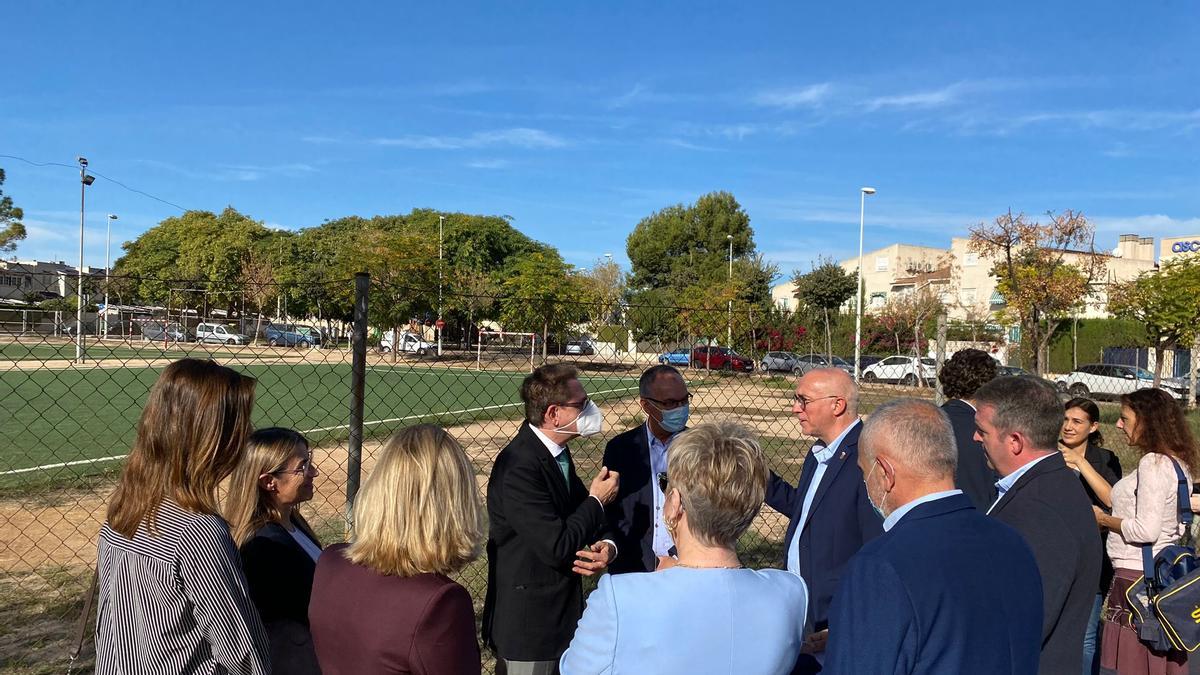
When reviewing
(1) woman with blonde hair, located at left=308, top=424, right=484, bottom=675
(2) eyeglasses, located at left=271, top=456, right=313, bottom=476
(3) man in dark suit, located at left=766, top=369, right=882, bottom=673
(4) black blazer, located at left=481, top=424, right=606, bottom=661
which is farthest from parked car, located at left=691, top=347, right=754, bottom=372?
(1) woman with blonde hair, located at left=308, top=424, right=484, bottom=675

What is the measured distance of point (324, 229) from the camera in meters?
71.3

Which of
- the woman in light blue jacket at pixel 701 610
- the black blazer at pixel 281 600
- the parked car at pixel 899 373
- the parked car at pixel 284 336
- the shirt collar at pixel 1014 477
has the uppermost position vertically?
the parked car at pixel 284 336

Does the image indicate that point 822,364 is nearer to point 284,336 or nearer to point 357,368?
point 357,368

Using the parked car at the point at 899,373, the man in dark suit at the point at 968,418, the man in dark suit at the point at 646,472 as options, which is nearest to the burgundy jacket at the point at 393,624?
the man in dark suit at the point at 646,472

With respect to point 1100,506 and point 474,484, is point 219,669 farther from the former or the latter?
point 1100,506

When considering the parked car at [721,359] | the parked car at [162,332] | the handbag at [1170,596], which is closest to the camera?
the handbag at [1170,596]

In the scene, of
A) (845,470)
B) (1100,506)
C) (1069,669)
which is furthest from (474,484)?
(1100,506)

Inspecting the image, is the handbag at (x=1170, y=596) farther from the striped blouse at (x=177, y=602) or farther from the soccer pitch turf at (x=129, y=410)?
the soccer pitch turf at (x=129, y=410)

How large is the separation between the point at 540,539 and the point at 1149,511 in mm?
3211

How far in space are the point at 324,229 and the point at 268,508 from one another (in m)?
72.8

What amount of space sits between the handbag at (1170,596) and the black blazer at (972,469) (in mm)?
899

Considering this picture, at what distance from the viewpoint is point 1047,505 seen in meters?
3.05

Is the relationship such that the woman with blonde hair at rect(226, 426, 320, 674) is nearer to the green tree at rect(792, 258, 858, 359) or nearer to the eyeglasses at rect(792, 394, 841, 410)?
the eyeglasses at rect(792, 394, 841, 410)

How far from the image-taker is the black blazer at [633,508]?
12.9ft
